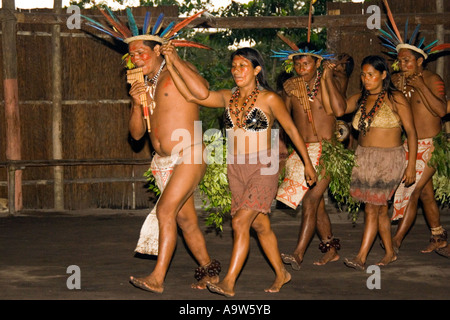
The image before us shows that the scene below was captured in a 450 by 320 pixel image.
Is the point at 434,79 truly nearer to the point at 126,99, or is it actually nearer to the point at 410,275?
the point at 410,275

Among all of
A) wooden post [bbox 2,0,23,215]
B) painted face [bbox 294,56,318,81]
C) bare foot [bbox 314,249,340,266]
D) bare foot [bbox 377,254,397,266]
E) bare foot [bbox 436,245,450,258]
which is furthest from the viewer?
wooden post [bbox 2,0,23,215]

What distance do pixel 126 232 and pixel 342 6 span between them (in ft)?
13.9

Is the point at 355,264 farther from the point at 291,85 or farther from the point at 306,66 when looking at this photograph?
the point at 306,66

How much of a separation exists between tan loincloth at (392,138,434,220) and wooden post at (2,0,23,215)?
5.12 meters

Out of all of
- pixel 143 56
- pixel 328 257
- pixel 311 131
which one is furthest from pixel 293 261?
pixel 143 56

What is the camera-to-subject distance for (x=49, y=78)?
35.1 feet

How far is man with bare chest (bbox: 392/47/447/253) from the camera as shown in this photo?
7.95 m

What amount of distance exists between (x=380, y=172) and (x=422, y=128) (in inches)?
42.4

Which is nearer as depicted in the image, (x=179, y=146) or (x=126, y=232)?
(x=179, y=146)

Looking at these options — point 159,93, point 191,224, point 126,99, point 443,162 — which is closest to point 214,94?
point 159,93

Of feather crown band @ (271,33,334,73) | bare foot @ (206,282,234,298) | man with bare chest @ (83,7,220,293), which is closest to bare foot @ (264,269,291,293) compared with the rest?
bare foot @ (206,282,234,298)

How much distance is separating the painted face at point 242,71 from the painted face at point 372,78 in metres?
1.46

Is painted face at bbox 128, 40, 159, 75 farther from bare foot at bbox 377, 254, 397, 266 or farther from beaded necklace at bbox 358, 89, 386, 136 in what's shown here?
bare foot at bbox 377, 254, 397, 266

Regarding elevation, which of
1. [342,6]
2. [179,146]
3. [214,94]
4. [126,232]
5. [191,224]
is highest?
[342,6]
